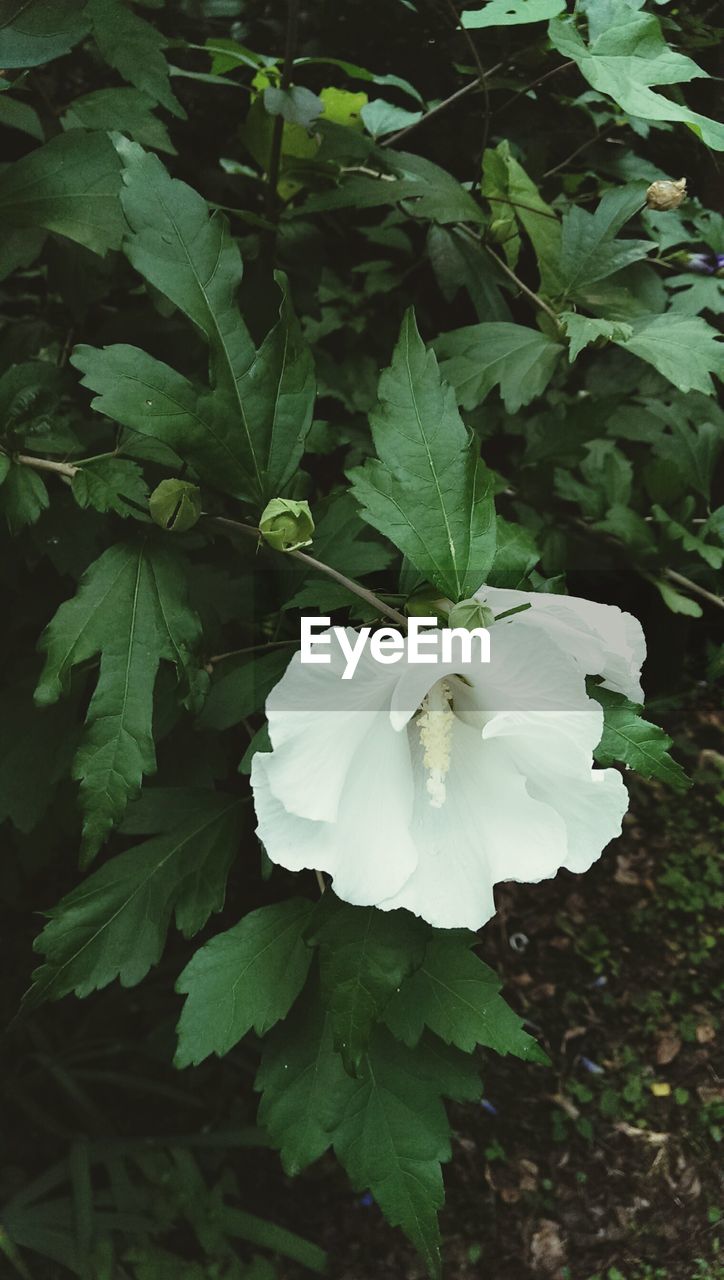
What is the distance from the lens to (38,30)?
33.4 inches

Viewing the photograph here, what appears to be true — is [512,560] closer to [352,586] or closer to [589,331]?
[352,586]

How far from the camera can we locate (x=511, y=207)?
1.18 metres

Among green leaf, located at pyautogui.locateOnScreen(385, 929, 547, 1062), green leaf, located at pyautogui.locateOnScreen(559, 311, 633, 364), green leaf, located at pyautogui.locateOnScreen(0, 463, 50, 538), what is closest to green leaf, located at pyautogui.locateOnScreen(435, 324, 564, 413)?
green leaf, located at pyautogui.locateOnScreen(559, 311, 633, 364)

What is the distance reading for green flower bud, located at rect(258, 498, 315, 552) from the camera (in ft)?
2.50

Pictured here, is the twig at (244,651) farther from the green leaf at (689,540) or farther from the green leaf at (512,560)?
the green leaf at (689,540)

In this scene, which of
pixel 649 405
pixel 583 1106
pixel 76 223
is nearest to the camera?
pixel 76 223

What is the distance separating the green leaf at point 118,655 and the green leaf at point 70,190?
311mm

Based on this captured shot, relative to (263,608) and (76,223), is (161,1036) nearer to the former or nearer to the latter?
(263,608)

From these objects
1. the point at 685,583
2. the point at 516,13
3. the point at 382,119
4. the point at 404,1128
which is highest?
the point at 516,13

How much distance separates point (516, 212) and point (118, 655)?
77cm

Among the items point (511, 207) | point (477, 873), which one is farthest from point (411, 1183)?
point (511, 207)

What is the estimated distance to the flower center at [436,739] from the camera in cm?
71

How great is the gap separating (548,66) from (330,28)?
A: 315mm

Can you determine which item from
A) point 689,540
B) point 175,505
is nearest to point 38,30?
point 175,505
